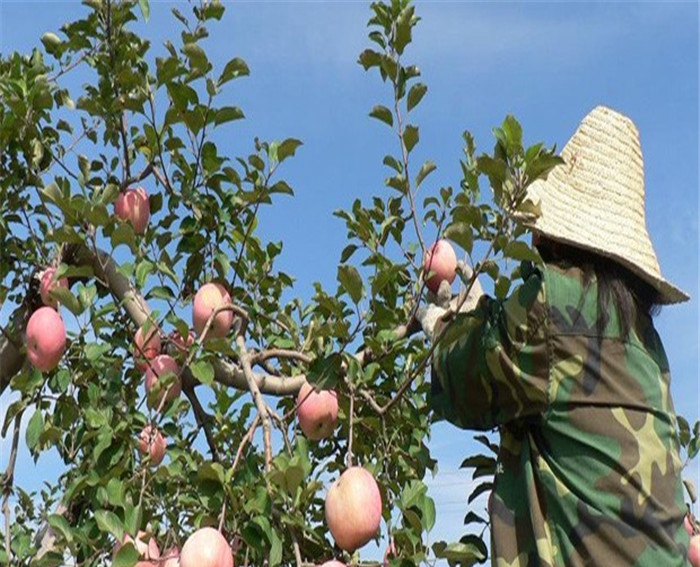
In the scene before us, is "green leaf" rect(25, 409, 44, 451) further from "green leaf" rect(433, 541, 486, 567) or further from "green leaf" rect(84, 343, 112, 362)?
"green leaf" rect(433, 541, 486, 567)

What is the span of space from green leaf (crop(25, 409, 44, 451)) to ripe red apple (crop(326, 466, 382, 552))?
0.57 m

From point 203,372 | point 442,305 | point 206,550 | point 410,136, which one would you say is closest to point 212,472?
point 206,550

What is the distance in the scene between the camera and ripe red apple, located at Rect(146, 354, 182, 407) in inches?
66.1

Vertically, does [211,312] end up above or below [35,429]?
above

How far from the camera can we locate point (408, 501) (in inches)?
61.4

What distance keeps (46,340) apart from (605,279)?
3.06 ft

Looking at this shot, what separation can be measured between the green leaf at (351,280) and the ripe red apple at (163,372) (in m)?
0.35

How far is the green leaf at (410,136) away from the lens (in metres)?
1.78

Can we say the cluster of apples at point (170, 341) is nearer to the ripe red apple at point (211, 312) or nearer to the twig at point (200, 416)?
the ripe red apple at point (211, 312)

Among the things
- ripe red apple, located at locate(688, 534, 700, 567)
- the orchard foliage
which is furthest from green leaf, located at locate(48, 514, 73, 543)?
ripe red apple, located at locate(688, 534, 700, 567)

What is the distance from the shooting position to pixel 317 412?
162 centimetres

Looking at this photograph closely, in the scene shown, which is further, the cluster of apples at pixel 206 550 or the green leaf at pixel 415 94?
the green leaf at pixel 415 94

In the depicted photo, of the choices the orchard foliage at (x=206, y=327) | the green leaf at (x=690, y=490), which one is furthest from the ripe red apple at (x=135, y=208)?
the green leaf at (x=690, y=490)

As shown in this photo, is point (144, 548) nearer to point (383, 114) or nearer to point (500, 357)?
point (500, 357)
